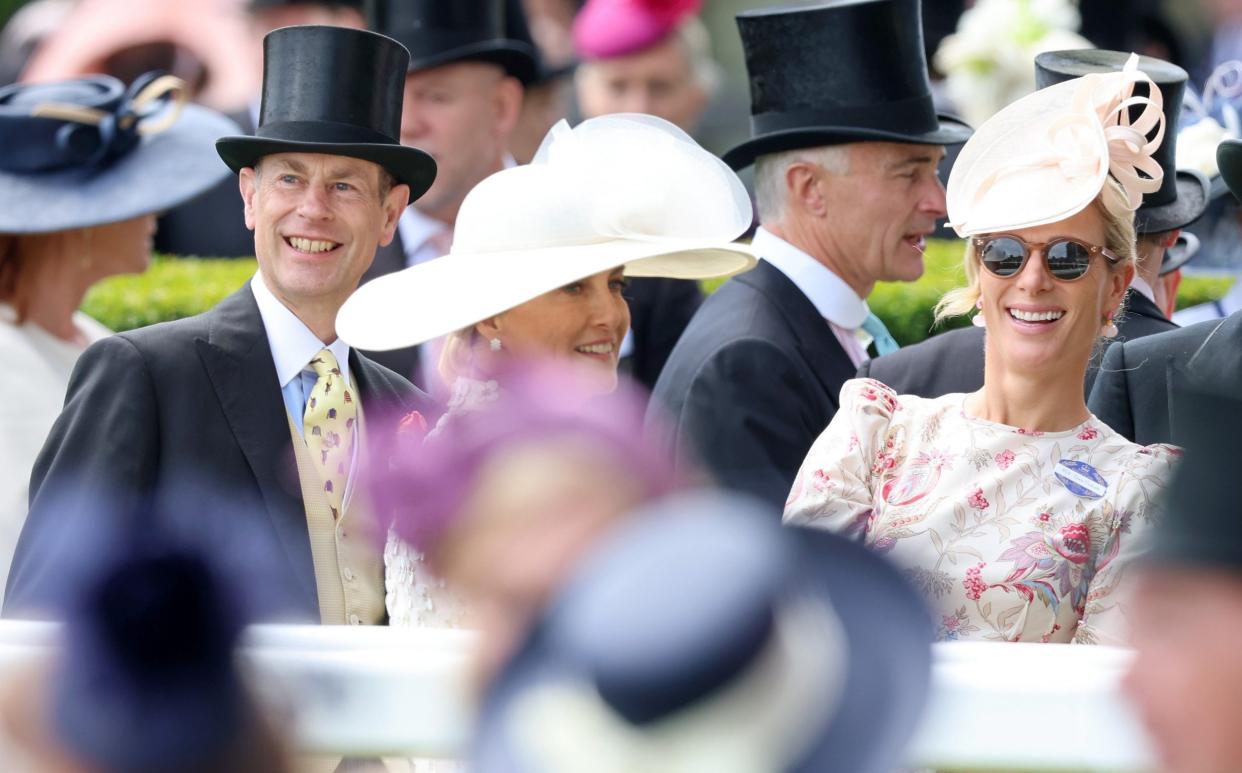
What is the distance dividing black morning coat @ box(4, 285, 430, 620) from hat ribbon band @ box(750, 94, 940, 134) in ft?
4.80

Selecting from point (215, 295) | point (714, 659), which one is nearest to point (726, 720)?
point (714, 659)

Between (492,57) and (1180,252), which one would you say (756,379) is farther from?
(492,57)

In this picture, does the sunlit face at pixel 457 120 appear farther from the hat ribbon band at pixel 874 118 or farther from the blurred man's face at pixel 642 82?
the hat ribbon band at pixel 874 118

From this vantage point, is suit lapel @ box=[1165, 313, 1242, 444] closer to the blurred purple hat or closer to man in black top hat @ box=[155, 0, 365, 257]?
the blurred purple hat

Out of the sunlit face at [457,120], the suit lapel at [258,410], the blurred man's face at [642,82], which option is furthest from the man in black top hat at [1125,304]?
the blurred man's face at [642,82]

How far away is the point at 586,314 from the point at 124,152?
2259mm

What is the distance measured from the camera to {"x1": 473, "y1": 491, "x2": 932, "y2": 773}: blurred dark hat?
104 centimetres

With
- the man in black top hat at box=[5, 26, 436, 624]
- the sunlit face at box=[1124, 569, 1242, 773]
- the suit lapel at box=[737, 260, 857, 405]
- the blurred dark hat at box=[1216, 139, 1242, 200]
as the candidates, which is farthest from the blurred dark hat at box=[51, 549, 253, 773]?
the suit lapel at box=[737, 260, 857, 405]

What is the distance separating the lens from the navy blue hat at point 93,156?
4684 mm

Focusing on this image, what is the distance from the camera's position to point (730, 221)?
340 cm

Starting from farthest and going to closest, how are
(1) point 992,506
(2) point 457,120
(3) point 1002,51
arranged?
(3) point 1002,51
(2) point 457,120
(1) point 992,506

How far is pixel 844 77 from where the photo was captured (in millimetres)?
4512

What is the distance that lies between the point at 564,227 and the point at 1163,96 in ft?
4.78

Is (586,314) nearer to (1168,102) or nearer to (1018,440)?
(1018,440)
